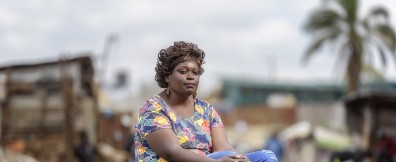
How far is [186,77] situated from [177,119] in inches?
9.7

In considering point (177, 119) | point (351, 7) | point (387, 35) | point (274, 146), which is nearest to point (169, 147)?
point (177, 119)

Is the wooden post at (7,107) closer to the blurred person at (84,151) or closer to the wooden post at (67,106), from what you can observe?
the wooden post at (67,106)

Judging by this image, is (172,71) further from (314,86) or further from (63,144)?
(314,86)

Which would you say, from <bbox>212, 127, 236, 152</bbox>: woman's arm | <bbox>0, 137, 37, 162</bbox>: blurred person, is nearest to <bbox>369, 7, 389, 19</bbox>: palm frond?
<bbox>0, 137, 37, 162</bbox>: blurred person

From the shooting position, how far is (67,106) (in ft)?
57.0

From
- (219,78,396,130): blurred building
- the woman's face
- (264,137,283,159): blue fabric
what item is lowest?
(219,78,396,130): blurred building

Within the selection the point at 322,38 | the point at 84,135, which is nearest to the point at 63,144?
the point at 84,135

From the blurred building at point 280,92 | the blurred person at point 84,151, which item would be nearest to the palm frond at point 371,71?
the blurred building at point 280,92

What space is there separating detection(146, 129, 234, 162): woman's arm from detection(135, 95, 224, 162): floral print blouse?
4cm

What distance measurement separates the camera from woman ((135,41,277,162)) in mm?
4820

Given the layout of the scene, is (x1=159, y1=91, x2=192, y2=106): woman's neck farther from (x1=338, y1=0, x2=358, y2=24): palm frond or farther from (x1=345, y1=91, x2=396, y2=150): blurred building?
(x1=338, y1=0, x2=358, y2=24): palm frond

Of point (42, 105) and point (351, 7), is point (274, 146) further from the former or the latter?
point (351, 7)

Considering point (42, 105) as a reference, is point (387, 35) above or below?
above

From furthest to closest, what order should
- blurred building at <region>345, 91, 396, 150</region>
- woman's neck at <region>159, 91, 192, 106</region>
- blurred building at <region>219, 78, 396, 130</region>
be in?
1. blurred building at <region>219, 78, 396, 130</region>
2. blurred building at <region>345, 91, 396, 150</region>
3. woman's neck at <region>159, 91, 192, 106</region>
